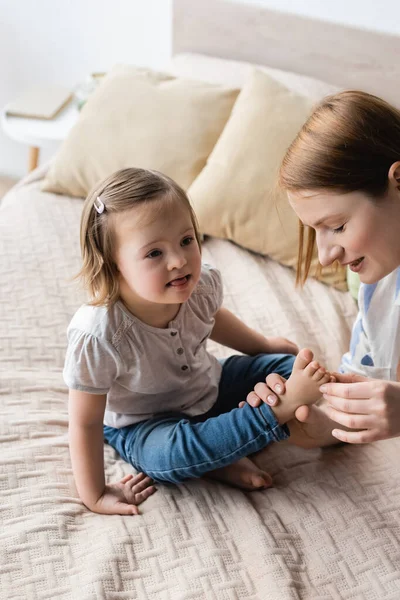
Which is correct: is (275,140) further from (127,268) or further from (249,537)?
(249,537)

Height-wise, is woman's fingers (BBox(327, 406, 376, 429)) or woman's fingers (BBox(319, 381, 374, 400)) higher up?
woman's fingers (BBox(319, 381, 374, 400))

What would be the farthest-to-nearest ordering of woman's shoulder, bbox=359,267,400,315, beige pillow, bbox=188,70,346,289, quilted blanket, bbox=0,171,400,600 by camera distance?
1. beige pillow, bbox=188,70,346,289
2. woman's shoulder, bbox=359,267,400,315
3. quilted blanket, bbox=0,171,400,600

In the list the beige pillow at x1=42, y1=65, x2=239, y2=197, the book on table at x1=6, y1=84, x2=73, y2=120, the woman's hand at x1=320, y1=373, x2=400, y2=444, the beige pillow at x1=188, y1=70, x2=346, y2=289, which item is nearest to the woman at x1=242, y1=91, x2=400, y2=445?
the woman's hand at x1=320, y1=373, x2=400, y2=444

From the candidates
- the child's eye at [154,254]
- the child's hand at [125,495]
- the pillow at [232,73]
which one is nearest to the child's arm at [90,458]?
the child's hand at [125,495]

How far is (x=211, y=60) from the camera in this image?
2234 mm

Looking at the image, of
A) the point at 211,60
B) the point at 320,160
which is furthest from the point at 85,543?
the point at 211,60

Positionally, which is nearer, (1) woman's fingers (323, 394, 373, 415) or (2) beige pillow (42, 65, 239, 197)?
(1) woman's fingers (323, 394, 373, 415)

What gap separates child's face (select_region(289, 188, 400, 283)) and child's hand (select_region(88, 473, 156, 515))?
0.50 metres

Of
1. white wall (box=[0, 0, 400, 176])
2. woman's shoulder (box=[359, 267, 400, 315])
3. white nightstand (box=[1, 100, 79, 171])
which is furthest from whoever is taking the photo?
white wall (box=[0, 0, 400, 176])

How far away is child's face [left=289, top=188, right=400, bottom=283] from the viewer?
1107 mm

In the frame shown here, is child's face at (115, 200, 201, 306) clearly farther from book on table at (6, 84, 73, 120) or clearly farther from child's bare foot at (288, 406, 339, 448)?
book on table at (6, 84, 73, 120)

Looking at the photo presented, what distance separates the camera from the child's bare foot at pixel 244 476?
3.97 ft

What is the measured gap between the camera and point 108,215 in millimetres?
1142

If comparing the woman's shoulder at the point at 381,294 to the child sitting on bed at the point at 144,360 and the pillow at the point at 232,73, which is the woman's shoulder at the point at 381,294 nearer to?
the child sitting on bed at the point at 144,360
